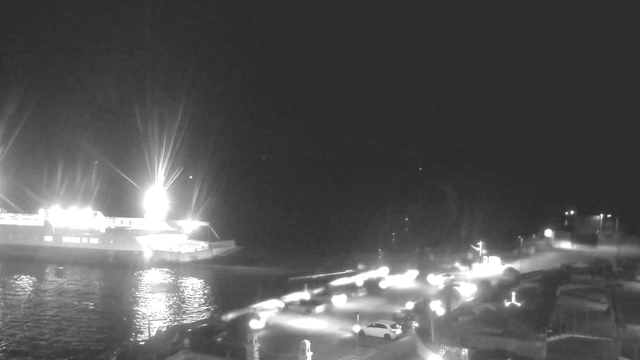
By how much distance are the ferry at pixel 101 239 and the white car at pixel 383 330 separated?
977cm

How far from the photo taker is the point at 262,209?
2781 centimetres

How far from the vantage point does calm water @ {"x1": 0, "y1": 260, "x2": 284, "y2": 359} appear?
7.42 metres

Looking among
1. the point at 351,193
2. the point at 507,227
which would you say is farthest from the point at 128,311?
the point at 351,193

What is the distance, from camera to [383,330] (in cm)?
500

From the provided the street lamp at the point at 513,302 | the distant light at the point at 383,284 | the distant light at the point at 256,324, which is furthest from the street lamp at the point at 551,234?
the distant light at the point at 256,324

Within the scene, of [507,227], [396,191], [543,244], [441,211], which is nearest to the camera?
[543,244]

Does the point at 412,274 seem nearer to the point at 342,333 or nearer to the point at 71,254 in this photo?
the point at 342,333

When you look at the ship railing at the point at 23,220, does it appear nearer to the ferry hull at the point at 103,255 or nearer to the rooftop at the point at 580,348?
the ferry hull at the point at 103,255

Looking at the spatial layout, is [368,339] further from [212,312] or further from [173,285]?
[173,285]

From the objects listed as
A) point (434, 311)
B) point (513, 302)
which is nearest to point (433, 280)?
point (513, 302)

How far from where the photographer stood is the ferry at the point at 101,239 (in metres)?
14.7

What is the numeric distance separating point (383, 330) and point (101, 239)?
12.8m

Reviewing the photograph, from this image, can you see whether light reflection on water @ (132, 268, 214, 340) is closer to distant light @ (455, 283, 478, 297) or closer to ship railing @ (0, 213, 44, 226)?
distant light @ (455, 283, 478, 297)

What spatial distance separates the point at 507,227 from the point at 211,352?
40.8 feet
